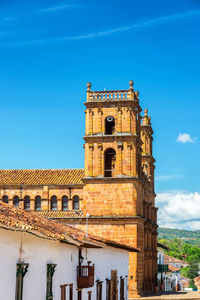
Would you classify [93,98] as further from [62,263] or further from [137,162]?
[62,263]

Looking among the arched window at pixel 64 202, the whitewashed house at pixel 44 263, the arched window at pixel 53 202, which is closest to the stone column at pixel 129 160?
the arched window at pixel 64 202

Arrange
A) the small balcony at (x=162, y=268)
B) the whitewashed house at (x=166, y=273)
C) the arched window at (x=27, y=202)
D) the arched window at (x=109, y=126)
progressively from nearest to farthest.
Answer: the arched window at (x=109, y=126) < the arched window at (x=27, y=202) < the small balcony at (x=162, y=268) < the whitewashed house at (x=166, y=273)

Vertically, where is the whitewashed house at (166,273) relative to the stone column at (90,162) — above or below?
below

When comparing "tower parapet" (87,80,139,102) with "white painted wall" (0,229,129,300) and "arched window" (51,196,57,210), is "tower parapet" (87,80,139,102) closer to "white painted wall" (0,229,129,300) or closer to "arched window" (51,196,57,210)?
"arched window" (51,196,57,210)

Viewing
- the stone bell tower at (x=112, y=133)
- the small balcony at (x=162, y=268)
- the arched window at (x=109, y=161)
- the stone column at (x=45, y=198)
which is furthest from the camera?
the small balcony at (x=162, y=268)

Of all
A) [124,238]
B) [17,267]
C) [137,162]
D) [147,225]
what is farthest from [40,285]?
[147,225]

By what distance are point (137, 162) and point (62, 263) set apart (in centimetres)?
2642

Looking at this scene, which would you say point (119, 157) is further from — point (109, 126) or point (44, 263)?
point (44, 263)

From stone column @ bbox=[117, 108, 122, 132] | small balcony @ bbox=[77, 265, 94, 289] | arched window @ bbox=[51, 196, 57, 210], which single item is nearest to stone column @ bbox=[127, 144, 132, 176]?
stone column @ bbox=[117, 108, 122, 132]

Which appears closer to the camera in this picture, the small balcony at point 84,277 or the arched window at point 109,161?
the small balcony at point 84,277

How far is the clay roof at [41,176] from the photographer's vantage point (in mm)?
48156

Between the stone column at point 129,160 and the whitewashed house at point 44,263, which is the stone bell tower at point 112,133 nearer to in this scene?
the stone column at point 129,160

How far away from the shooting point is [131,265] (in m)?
40.5

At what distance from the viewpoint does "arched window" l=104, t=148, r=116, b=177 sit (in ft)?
143
